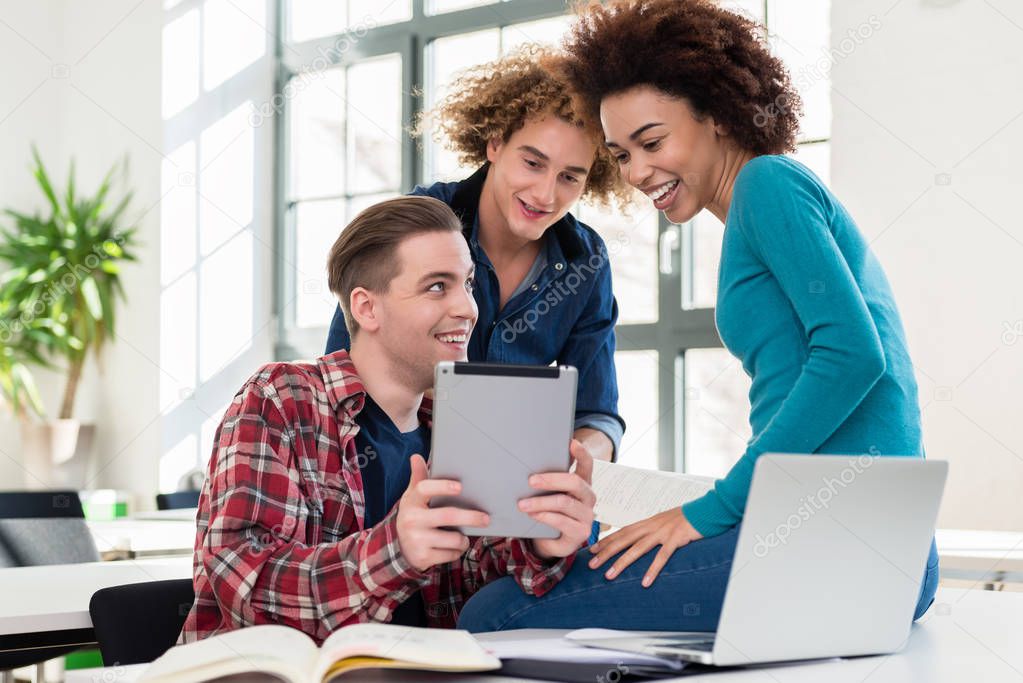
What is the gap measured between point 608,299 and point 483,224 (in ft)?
1.11

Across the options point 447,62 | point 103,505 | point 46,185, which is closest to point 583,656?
point 103,505

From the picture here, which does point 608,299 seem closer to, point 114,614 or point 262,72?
point 114,614

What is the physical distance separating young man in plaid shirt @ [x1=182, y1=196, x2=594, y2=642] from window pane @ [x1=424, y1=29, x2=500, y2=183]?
3.62 m

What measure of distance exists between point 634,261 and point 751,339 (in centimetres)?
344

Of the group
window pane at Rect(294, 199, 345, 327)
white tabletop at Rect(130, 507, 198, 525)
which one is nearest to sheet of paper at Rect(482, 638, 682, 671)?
white tabletop at Rect(130, 507, 198, 525)

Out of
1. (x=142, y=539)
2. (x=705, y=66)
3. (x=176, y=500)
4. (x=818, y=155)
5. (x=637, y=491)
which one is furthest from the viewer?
(x=818, y=155)

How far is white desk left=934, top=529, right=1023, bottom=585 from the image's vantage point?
2.54 m

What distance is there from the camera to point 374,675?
108 cm

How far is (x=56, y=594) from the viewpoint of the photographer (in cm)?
180

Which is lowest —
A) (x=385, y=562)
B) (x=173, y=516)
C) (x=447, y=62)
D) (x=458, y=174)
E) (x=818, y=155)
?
(x=173, y=516)

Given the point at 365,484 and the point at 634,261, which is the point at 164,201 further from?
the point at 365,484

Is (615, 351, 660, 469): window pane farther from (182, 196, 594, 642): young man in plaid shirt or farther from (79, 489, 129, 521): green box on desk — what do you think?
(182, 196, 594, 642): young man in plaid shirt

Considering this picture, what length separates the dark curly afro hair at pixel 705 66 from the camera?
173 centimetres

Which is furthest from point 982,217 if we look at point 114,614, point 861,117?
point 114,614
